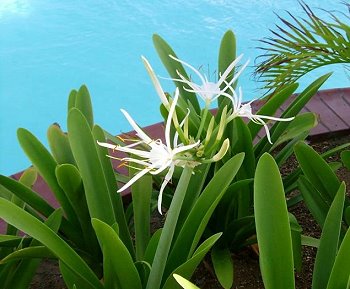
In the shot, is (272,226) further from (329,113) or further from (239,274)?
(329,113)

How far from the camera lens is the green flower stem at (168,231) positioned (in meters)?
0.90

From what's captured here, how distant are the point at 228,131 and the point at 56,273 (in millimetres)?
607

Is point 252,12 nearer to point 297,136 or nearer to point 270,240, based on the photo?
point 297,136

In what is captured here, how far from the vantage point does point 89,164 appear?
3.87ft

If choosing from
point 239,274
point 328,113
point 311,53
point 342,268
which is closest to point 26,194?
point 239,274

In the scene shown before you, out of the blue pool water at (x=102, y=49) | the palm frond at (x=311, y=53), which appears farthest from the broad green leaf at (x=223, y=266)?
the blue pool water at (x=102, y=49)

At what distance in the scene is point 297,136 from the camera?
154 centimetres

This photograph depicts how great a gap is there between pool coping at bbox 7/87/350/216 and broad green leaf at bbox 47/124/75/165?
0.69 metres

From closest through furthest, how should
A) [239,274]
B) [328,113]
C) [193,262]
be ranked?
1. [193,262]
2. [239,274]
3. [328,113]

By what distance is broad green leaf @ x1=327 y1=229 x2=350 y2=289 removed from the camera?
885 mm

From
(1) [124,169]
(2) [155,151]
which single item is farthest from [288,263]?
(1) [124,169]

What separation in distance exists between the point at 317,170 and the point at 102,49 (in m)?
2.60

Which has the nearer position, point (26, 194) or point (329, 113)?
point (26, 194)

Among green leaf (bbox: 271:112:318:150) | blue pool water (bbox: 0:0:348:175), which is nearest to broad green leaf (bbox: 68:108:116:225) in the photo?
green leaf (bbox: 271:112:318:150)
